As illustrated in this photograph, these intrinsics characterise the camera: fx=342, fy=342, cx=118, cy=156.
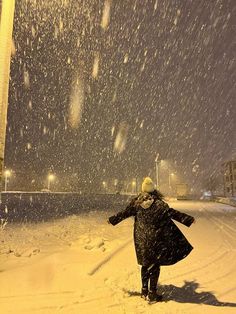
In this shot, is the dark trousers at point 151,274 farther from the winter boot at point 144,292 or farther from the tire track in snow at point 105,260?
the tire track in snow at point 105,260

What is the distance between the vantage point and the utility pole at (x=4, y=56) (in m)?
4.94

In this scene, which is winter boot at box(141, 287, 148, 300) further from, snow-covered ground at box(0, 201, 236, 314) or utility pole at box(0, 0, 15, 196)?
utility pole at box(0, 0, 15, 196)

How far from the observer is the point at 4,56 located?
5125 mm

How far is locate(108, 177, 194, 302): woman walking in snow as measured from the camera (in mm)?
4980

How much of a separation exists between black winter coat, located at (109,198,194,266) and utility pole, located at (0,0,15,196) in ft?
7.27

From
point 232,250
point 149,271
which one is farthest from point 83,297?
point 232,250

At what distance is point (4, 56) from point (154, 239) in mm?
3524

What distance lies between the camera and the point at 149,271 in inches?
197

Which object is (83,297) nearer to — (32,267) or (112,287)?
(112,287)

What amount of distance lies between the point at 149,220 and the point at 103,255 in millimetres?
3235

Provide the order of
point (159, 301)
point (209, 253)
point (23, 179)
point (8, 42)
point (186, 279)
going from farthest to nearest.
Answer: point (23, 179)
point (209, 253)
point (186, 279)
point (8, 42)
point (159, 301)

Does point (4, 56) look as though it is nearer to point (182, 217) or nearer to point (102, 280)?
point (182, 217)

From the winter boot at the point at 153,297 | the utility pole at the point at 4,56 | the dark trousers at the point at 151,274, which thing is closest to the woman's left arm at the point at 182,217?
the dark trousers at the point at 151,274

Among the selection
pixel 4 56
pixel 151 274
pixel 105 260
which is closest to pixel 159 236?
pixel 151 274
